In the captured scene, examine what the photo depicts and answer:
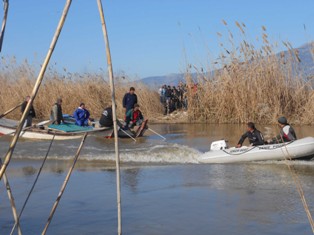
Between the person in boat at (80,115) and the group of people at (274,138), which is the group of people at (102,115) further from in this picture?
the group of people at (274,138)

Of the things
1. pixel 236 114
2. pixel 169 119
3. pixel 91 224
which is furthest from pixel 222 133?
pixel 91 224

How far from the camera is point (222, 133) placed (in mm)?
20219

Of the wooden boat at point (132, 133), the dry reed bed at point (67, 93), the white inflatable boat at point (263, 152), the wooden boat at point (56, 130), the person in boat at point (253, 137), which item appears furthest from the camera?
the dry reed bed at point (67, 93)

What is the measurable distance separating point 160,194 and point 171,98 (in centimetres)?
1778

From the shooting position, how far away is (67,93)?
1086 inches

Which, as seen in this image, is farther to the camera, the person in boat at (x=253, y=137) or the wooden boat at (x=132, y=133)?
the wooden boat at (x=132, y=133)

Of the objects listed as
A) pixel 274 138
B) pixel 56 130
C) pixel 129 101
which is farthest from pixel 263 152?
pixel 129 101

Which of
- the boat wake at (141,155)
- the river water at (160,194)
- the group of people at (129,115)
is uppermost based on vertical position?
the group of people at (129,115)

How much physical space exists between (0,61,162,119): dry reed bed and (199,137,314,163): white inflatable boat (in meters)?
13.3

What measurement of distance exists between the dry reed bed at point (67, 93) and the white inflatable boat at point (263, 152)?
1333 cm

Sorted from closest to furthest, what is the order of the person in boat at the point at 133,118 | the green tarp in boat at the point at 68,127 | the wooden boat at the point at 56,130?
the wooden boat at the point at 56,130, the green tarp in boat at the point at 68,127, the person in boat at the point at 133,118

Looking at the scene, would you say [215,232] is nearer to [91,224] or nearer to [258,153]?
[91,224]

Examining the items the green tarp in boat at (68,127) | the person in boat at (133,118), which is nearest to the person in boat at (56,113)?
the green tarp in boat at (68,127)

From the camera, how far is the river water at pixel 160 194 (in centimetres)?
755
